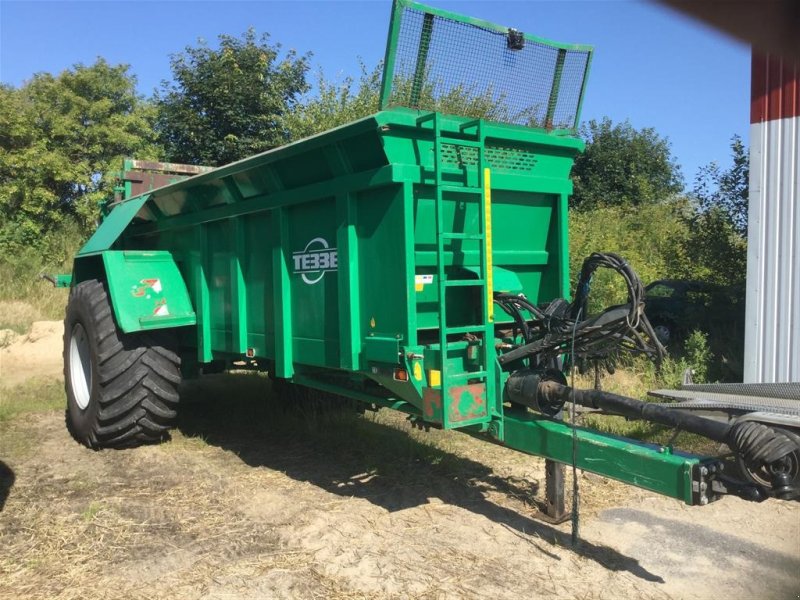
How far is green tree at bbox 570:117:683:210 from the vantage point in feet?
75.7

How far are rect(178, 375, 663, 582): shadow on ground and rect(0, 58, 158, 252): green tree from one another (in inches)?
451

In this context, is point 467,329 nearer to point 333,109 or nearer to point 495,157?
point 495,157

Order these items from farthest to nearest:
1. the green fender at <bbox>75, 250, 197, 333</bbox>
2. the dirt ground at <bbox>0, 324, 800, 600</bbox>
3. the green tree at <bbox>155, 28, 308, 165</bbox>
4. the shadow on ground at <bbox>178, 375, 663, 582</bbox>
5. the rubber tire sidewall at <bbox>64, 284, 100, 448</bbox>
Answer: the green tree at <bbox>155, 28, 308, 165</bbox> → the rubber tire sidewall at <bbox>64, 284, 100, 448</bbox> → the green fender at <bbox>75, 250, 197, 333</bbox> → the shadow on ground at <bbox>178, 375, 663, 582</bbox> → the dirt ground at <bbox>0, 324, 800, 600</bbox>

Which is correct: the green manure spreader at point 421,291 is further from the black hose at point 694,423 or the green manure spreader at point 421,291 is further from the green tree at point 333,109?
the green tree at point 333,109

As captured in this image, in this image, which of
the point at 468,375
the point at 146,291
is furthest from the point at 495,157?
the point at 146,291

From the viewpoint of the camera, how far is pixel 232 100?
1603 cm

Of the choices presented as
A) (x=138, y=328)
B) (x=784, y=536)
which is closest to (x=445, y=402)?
(x=784, y=536)

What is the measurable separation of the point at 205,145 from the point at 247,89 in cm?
173

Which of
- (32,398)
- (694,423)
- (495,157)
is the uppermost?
(495,157)

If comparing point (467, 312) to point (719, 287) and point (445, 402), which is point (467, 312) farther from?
point (719, 287)

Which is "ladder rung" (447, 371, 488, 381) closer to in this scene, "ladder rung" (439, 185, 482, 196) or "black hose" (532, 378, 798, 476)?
"black hose" (532, 378, 798, 476)

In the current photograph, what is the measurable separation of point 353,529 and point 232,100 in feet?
45.7

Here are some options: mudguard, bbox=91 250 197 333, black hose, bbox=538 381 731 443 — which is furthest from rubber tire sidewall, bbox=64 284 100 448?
black hose, bbox=538 381 731 443

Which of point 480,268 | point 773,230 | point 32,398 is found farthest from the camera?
point 32,398
